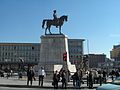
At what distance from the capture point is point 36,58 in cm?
17162

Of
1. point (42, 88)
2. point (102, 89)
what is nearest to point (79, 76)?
point (42, 88)

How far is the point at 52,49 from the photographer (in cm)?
4884

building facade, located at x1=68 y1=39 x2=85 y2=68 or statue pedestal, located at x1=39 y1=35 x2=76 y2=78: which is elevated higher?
building facade, located at x1=68 y1=39 x2=85 y2=68

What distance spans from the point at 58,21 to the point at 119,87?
36.6 meters

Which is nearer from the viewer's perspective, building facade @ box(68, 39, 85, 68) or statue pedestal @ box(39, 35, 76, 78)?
statue pedestal @ box(39, 35, 76, 78)

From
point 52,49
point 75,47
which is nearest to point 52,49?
point 52,49

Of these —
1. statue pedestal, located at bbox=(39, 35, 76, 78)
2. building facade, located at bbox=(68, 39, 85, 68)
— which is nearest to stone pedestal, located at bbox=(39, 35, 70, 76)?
statue pedestal, located at bbox=(39, 35, 76, 78)

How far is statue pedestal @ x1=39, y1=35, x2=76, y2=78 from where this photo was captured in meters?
48.5

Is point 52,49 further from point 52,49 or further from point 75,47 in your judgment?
point 75,47

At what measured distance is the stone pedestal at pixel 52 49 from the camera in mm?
48469

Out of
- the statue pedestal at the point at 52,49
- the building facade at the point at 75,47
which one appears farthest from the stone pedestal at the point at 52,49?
the building facade at the point at 75,47

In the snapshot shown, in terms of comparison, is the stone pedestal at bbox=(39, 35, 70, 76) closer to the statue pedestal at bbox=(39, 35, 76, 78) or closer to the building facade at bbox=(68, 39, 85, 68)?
the statue pedestal at bbox=(39, 35, 76, 78)

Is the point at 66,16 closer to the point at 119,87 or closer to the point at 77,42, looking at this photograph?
the point at 119,87

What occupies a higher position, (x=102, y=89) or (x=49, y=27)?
(x=49, y=27)
